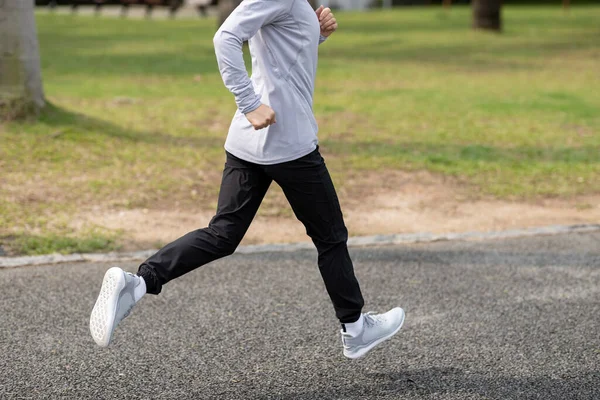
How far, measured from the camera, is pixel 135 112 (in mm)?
10398

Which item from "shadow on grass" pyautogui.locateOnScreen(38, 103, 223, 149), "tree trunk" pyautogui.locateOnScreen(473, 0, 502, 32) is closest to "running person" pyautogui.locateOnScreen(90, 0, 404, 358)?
"shadow on grass" pyautogui.locateOnScreen(38, 103, 223, 149)

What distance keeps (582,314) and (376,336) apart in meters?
1.41

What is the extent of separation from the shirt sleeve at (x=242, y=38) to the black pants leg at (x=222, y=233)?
0.36m

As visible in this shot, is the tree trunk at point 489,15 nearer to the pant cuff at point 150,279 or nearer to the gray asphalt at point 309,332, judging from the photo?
the gray asphalt at point 309,332

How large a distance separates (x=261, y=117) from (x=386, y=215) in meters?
3.55

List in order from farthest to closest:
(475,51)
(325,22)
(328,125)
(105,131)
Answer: (475,51) → (328,125) → (105,131) → (325,22)

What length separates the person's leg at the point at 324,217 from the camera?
3.47 m

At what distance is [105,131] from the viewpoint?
348 inches

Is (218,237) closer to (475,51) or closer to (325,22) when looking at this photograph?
(325,22)

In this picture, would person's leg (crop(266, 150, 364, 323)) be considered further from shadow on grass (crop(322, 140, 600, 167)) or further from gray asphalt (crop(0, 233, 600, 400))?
shadow on grass (crop(322, 140, 600, 167))

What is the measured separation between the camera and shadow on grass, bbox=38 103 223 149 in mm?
8625

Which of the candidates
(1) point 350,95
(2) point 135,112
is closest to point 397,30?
(1) point 350,95

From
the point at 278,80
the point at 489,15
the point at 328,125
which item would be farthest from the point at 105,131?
the point at 489,15

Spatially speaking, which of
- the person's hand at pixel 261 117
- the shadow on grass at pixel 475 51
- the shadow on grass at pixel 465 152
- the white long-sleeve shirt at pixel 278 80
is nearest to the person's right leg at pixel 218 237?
the white long-sleeve shirt at pixel 278 80
